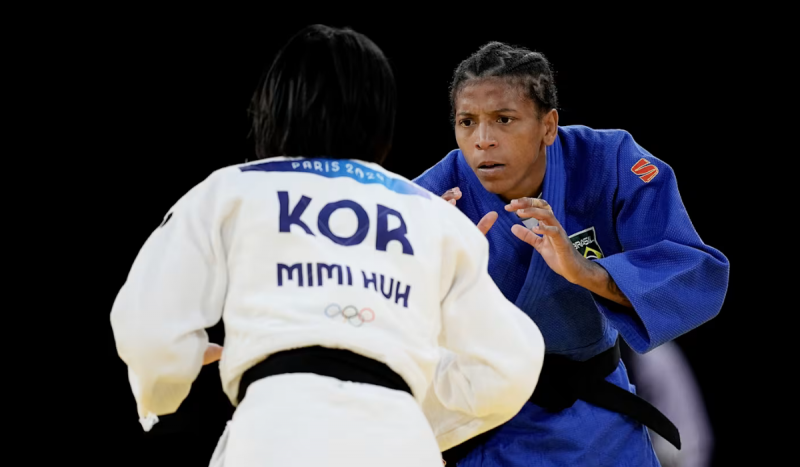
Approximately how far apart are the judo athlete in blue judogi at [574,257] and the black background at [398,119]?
105cm

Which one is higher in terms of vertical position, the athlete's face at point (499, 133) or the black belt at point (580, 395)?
the athlete's face at point (499, 133)

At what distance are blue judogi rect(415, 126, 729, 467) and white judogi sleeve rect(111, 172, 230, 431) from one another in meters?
1.19

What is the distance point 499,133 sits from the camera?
2.70 metres

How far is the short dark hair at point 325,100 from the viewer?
1.77m

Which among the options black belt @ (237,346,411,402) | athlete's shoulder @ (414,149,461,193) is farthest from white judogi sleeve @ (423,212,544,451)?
athlete's shoulder @ (414,149,461,193)

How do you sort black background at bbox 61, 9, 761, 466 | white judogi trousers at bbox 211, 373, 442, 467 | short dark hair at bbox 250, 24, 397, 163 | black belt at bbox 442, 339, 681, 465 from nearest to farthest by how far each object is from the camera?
white judogi trousers at bbox 211, 373, 442, 467 < short dark hair at bbox 250, 24, 397, 163 < black belt at bbox 442, 339, 681, 465 < black background at bbox 61, 9, 761, 466

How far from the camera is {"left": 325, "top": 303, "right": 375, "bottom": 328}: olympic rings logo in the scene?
5.31ft

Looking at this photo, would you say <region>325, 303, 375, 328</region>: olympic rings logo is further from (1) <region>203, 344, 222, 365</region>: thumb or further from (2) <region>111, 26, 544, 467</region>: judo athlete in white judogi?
(1) <region>203, 344, 222, 365</region>: thumb

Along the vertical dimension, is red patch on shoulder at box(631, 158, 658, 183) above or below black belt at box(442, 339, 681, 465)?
above

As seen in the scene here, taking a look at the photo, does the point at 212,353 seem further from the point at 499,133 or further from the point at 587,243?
the point at 587,243

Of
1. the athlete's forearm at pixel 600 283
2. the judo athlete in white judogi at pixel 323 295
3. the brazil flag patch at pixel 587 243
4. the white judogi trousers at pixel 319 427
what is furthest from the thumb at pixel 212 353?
the brazil flag patch at pixel 587 243

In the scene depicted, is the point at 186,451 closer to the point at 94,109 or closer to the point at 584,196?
the point at 94,109

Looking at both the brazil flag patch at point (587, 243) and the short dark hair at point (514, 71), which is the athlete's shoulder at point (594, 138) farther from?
the brazil flag patch at point (587, 243)

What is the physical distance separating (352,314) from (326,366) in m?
0.10
